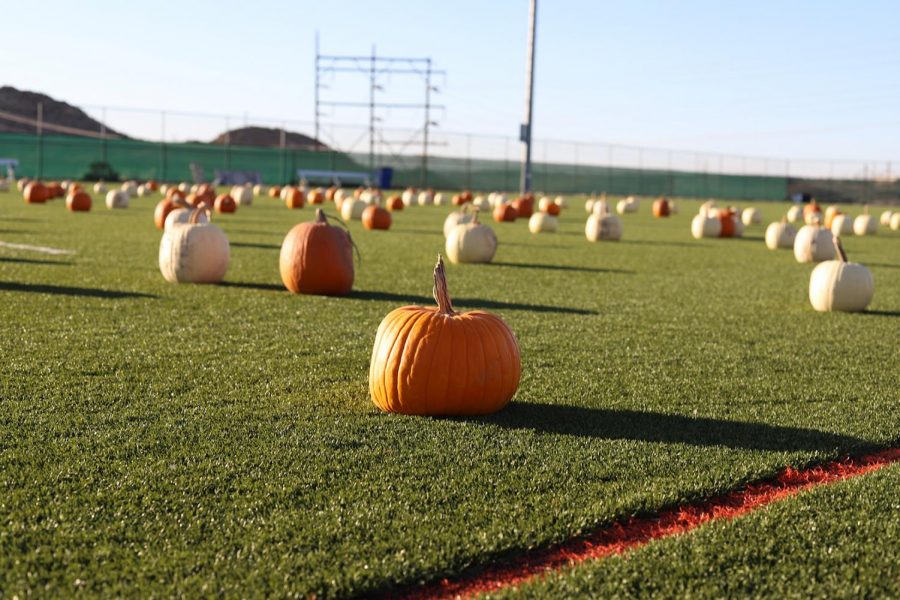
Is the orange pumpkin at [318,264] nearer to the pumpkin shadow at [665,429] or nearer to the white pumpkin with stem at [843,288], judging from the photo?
the white pumpkin with stem at [843,288]

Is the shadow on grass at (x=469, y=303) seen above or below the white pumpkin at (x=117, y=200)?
below

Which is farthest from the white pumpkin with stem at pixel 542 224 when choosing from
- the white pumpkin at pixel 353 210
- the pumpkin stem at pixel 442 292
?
the pumpkin stem at pixel 442 292

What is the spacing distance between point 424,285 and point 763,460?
6673 millimetres

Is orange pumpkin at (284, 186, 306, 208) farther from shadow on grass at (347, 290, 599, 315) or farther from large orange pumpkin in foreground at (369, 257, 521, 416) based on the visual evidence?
large orange pumpkin in foreground at (369, 257, 521, 416)

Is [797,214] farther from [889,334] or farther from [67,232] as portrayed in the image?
[889,334]

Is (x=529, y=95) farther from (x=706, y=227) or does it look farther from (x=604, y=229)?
(x=604, y=229)

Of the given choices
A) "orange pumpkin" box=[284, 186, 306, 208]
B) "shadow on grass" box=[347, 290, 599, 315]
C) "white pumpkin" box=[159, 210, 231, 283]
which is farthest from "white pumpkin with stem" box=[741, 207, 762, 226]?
"white pumpkin" box=[159, 210, 231, 283]

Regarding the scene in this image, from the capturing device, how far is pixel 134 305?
348 inches

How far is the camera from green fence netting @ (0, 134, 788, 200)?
58281 mm

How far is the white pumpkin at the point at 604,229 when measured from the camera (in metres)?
19.6

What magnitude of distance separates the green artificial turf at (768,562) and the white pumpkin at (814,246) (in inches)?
486

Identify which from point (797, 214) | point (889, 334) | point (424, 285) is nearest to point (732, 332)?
point (889, 334)

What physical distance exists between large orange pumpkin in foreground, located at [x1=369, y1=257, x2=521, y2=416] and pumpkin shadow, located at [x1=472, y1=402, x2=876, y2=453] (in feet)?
0.48

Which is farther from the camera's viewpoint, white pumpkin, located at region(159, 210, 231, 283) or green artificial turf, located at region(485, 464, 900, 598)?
white pumpkin, located at region(159, 210, 231, 283)
